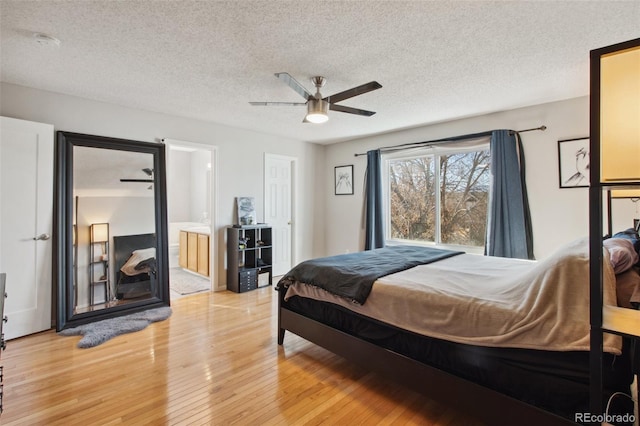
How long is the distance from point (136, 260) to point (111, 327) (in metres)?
0.82

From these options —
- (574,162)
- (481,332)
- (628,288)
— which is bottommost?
(481,332)

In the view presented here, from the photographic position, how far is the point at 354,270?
7.86ft

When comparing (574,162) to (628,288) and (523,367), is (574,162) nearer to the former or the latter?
(628,288)

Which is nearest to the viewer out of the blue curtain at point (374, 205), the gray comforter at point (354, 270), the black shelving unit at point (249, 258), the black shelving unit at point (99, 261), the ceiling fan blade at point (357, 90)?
the gray comforter at point (354, 270)

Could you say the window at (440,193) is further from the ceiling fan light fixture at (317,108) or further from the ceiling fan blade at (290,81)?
the ceiling fan blade at (290,81)

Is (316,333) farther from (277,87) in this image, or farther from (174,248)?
(174,248)

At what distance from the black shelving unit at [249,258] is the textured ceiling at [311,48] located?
1.97 meters

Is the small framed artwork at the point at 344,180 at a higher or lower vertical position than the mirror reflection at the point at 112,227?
higher

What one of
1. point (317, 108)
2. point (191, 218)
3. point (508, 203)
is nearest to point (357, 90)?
point (317, 108)

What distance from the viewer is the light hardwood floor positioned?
181 centimetres

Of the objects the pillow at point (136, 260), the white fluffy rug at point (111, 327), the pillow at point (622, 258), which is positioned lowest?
the white fluffy rug at point (111, 327)

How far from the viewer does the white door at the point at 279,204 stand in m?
5.19

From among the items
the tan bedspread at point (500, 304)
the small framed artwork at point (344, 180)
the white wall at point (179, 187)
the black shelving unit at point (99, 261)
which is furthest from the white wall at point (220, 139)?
the tan bedspread at point (500, 304)

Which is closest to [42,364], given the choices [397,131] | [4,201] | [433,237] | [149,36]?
[4,201]
